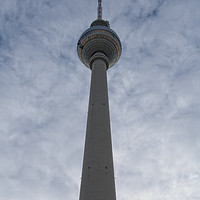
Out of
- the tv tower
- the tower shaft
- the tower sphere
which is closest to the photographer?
the tower shaft

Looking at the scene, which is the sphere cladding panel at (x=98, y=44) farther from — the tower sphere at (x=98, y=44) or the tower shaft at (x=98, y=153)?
the tower shaft at (x=98, y=153)

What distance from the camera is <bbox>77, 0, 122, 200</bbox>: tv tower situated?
32375 millimetres

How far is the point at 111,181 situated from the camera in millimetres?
33500

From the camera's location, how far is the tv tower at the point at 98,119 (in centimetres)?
3238

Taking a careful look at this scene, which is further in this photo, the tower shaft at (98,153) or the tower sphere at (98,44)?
the tower sphere at (98,44)

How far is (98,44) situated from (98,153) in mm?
29976

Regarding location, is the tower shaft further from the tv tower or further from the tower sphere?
the tower sphere

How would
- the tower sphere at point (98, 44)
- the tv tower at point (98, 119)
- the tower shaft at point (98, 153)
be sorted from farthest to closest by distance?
1. the tower sphere at point (98, 44)
2. the tv tower at point (98, 119)
3. the tower shaft at point (98, 153)

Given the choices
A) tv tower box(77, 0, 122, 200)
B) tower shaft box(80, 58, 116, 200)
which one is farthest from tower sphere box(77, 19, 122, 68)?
tower shaft box(80, 58, 116, 200)

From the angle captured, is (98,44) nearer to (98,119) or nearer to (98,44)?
(98,44)

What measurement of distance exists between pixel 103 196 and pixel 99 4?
193 ft

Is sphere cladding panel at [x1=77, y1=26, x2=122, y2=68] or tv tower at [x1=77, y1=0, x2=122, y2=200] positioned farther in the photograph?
sphere cladding panel at [x1=77, y1=26, x2=122, y2=68]

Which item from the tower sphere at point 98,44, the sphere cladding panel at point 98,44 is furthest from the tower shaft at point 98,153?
the sphere cladding panel at point 98,44

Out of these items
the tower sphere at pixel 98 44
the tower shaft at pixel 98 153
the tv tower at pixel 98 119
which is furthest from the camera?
the tower sphere at pixel 98 44
